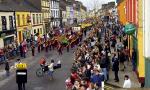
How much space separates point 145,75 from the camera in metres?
20.8

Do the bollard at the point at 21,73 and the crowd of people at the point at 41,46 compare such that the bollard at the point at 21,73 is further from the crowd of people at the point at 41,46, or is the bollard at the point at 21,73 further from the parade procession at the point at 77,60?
the crowd of people at the point at 41,46

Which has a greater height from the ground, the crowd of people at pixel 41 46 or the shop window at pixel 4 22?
the shop window at pixel 4 22

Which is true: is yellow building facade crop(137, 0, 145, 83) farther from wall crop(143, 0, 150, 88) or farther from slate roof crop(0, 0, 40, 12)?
slate roof crop(0, 0, 40, 12)

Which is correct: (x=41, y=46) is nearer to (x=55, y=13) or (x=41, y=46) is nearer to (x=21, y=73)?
(x=21, y=73)

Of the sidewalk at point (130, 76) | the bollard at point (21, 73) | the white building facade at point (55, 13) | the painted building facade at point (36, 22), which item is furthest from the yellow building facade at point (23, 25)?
the bollard at point (21, 73)

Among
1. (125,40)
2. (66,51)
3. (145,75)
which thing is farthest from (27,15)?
(145,75)

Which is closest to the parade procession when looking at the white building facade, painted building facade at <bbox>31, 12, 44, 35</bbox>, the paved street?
the paved street

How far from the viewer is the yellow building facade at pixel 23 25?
50625mm

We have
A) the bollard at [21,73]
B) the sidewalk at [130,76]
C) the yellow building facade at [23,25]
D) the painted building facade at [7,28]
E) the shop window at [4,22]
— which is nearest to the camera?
the bollard at [21,73]

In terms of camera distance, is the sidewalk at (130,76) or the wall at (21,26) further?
the wall at (21,26)

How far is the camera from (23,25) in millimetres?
53375

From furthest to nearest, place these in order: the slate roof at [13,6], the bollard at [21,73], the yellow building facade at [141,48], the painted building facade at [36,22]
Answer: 1. the painted building facade at [36,22]
2. the slate roof at [13,6]
3. the bollard at [21,73]
4. the yellow building facade at [141,48]

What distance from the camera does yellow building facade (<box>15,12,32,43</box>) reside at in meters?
50.6

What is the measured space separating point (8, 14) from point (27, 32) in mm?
10018
